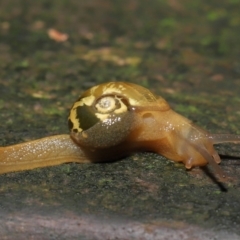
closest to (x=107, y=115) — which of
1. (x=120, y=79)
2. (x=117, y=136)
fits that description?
(x=117, y=136)

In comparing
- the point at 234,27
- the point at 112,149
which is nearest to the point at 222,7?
the point at 234,27

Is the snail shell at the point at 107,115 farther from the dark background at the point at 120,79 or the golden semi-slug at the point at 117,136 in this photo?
the dark background at the point at 120,79

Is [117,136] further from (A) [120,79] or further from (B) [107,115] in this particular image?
(A) [120,79]

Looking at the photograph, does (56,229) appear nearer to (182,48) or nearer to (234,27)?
(182,48)

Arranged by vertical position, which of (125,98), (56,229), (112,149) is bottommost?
(56,229)

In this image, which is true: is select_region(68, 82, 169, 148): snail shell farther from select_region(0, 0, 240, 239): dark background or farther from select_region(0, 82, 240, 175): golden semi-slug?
select_region(0, 0, 240, 239): dark background

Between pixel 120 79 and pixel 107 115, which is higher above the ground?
pixel 107 115

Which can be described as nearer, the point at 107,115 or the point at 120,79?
the point at 107,115

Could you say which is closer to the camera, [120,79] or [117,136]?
[117,136]

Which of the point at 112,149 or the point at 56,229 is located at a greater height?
the point at 112,149
